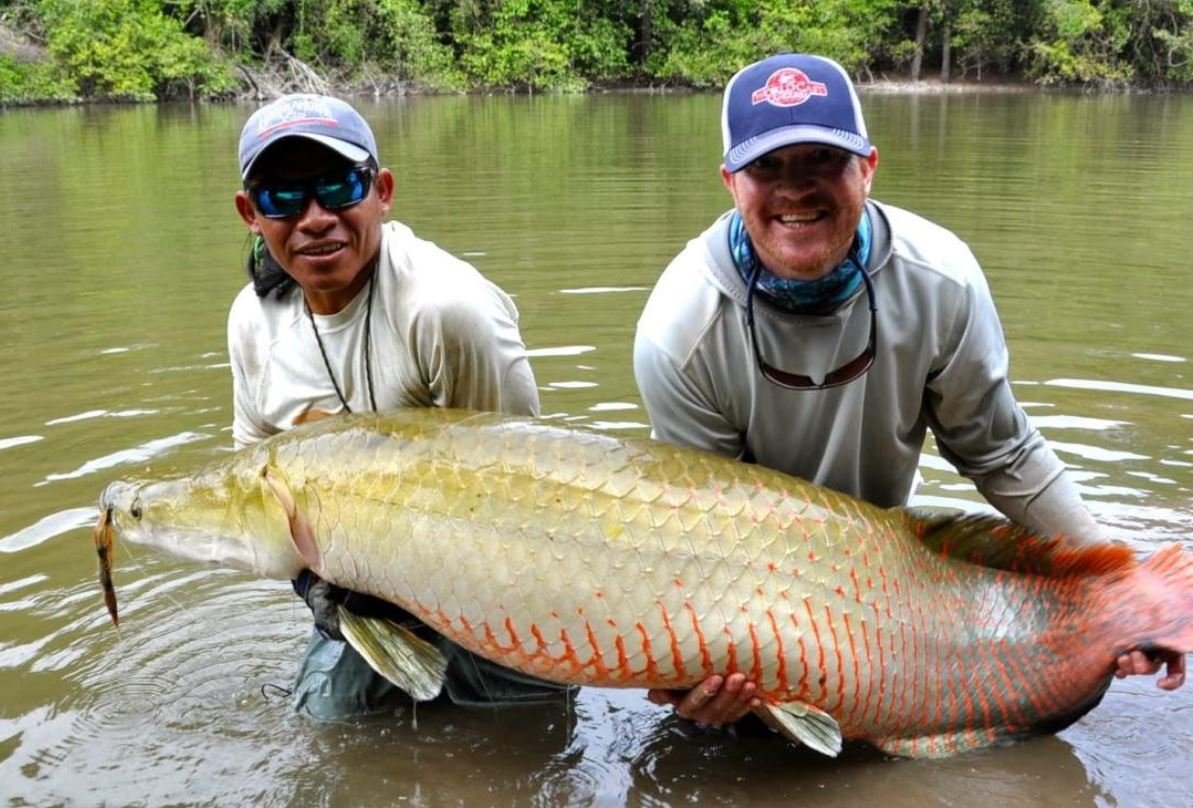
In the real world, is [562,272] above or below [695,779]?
above

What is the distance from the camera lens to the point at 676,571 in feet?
8.09

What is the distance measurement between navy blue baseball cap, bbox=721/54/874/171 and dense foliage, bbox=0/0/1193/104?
33.4 m

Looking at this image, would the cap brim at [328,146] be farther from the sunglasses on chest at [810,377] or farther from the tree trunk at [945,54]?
the tree trunk at [945,54]

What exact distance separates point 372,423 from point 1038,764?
6.23 ft

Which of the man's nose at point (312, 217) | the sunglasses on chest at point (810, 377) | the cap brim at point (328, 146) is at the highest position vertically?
the cap brim at point (328, 146)

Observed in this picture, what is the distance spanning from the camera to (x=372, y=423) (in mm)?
2770

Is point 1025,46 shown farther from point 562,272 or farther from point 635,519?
point 635,519

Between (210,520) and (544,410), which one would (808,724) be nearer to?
(210,520)

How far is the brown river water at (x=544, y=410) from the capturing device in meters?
2.94

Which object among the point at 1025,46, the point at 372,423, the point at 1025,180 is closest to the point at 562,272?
the point at 372,423

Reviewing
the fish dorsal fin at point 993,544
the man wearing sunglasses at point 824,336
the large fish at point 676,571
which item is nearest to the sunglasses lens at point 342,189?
the large fish at point 676,571

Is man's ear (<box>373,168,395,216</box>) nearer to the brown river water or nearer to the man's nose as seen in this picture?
the man's nose

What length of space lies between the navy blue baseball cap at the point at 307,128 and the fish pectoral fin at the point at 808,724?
1.72 metres

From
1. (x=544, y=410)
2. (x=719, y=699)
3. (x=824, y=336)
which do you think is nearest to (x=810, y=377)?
(x=824, y=336)
